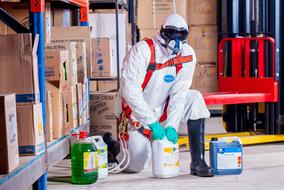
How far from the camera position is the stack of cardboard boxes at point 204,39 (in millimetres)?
10000

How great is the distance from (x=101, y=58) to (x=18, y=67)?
2.98 m

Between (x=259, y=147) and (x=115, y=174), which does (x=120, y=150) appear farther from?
(x=259, y=147)

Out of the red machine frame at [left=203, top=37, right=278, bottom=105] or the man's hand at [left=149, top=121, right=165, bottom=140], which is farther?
the red machine frame at [left=203, top=37, right=278, bottom=105]

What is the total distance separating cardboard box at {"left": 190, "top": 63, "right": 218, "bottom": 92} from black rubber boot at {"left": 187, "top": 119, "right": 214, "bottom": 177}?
178 inches

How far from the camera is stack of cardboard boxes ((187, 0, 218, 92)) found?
1000cm

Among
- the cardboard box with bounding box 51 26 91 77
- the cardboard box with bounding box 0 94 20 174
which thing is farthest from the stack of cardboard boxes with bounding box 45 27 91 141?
the cardboard box with bounding box 0 94 20 174

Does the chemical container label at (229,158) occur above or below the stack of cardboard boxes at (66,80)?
below

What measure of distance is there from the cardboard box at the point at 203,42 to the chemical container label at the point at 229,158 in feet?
15.6

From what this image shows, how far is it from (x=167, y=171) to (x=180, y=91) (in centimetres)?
72

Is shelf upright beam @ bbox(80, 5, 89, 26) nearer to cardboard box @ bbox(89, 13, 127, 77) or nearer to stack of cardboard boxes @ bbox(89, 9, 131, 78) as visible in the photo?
stack of cardboard boxes @ bbox(89, 9, 131, 78)

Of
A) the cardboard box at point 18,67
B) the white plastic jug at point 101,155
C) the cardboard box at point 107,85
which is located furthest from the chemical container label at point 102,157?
the cardboard box at point 107,85

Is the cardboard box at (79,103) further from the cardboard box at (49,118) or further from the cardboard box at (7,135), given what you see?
the cardboard box at (7,135)

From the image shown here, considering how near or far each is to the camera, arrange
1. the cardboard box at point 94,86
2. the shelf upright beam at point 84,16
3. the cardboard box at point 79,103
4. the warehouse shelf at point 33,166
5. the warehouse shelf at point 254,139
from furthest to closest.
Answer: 1. the cardboard box at point 94,86
2. the warehouse shelf at point 254,139
3. the shelf upright beam at point 84,16
4. the cardboard box at point 79,103
5. the warehouse shelf at point 33,166

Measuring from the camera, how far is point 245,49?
758 centimetres
